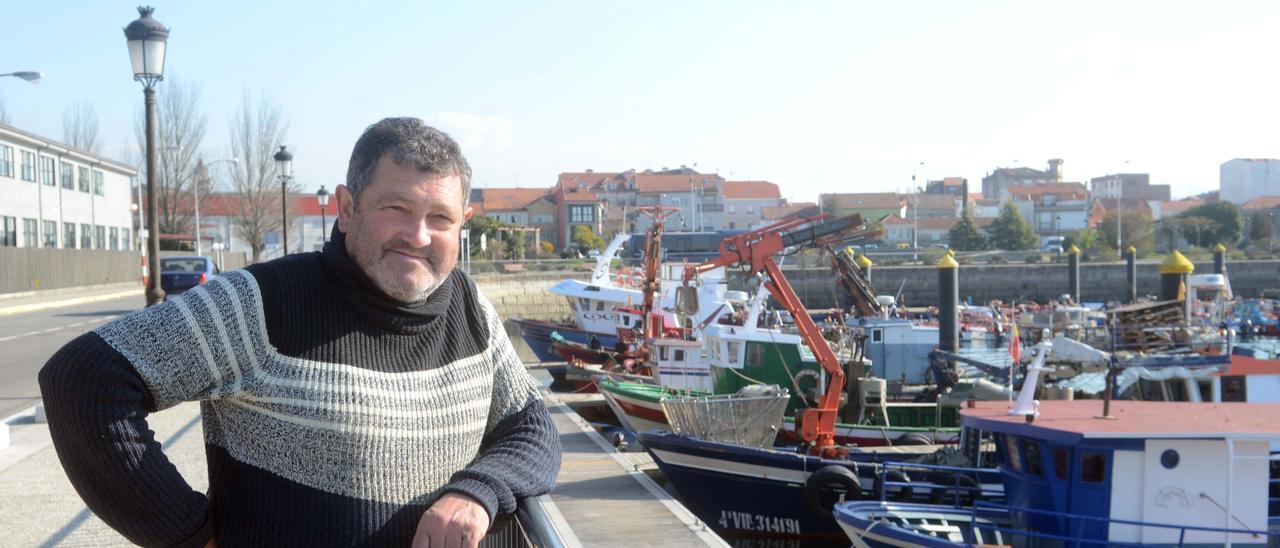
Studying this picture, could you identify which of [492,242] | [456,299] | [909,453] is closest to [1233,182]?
[492,242]

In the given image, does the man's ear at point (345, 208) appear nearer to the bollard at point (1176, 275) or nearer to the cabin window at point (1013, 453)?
the cabin window at point (1013, 453)

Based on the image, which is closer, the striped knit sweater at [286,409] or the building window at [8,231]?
the striped knit sweater at [286,409]

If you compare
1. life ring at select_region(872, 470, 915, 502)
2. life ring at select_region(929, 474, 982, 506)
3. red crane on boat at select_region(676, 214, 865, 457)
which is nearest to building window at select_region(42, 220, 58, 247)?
red crane on boat at select_region(676, 214, 865, 457)

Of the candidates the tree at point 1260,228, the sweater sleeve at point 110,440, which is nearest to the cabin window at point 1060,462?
the sweater sleeve at point 110,440

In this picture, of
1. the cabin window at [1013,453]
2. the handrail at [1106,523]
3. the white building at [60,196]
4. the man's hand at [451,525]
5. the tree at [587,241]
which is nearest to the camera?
the man's hand at [451,525]

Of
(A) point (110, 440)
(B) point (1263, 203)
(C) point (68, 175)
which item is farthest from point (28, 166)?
(B) point (1263, 203)

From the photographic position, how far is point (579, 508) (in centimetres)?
1230

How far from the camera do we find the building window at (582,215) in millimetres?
95812

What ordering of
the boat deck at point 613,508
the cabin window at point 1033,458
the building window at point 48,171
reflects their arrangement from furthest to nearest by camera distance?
the building window at point 48,171
the cabin window at point 1033,458
the boat deck at point 613,508

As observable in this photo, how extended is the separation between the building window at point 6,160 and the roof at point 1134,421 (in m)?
42.5

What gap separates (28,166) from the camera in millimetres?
47031

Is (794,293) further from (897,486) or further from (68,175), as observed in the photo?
(68,175)

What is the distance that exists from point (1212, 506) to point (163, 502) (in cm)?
1049

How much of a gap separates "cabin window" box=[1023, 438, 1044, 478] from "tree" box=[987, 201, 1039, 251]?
80.1m
